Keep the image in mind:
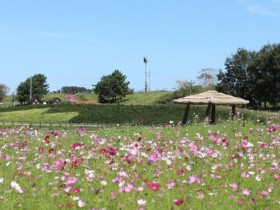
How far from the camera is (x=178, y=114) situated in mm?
38125

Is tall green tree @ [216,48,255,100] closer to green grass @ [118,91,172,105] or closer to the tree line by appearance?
the tree line

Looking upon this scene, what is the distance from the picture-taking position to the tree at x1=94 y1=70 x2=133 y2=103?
3049 inches

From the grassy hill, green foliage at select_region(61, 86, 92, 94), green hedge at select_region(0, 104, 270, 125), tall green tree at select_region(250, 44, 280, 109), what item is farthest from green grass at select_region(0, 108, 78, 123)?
green foliage at select_region(61, 86, 92, 94)

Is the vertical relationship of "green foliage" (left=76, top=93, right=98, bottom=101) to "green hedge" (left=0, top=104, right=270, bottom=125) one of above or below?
above

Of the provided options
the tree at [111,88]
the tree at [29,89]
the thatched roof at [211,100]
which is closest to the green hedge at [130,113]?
the thatched roof at [211,100]

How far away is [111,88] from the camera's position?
77812 millimetres

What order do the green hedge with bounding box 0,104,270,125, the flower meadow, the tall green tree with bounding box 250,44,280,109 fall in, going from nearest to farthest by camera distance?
the flower meadow → the green hedge with bounding box 0,104,270,125 → the tall green tree with bounding box 250,44,280,109

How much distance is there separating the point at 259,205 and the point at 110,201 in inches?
70.8

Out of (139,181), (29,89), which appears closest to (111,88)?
(29,89)

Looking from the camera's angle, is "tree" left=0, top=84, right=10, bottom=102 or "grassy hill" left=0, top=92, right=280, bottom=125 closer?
"grassy hill" left=0, top=92, right=280, bottom=125

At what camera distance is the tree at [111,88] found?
77.4 metres

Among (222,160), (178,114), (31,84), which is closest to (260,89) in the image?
(178,114)

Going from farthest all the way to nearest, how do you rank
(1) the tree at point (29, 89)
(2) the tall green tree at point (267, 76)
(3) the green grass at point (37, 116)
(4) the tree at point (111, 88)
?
1. (1) the tree at point (29, 89)
2. (4) the tree at point (111, 88)
3. (2) the tall green tree at point (267, 76)
4. (3) the green grass at point (37, 116)

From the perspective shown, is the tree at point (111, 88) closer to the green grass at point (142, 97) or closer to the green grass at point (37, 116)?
the green grass at point (142, 97)
